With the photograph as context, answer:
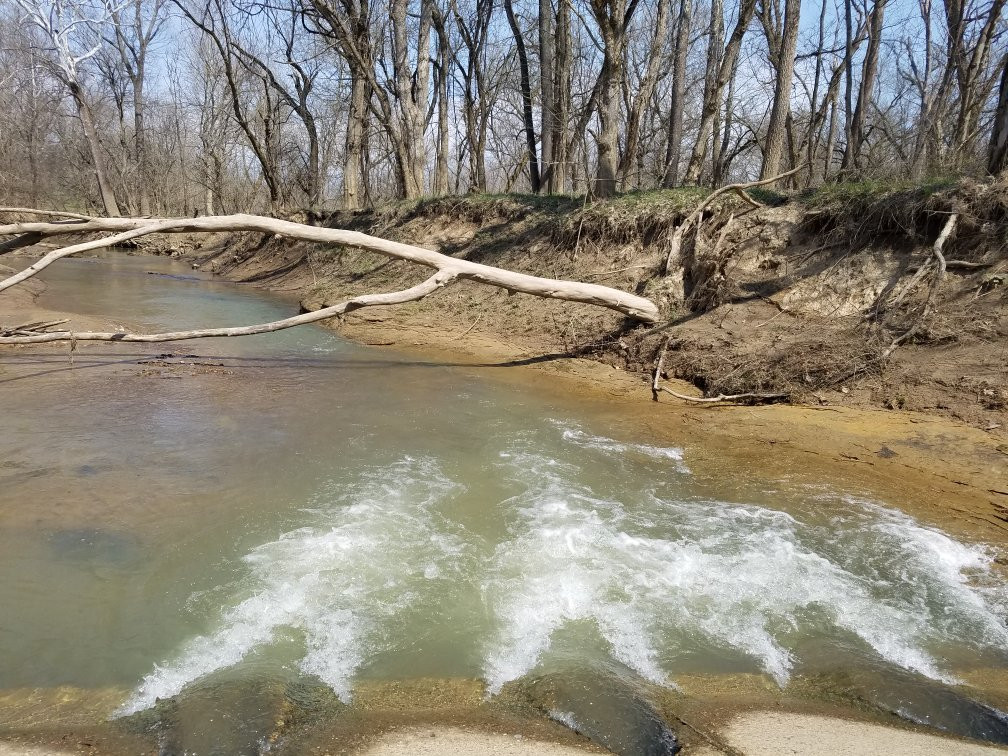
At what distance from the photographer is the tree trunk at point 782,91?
11180mm

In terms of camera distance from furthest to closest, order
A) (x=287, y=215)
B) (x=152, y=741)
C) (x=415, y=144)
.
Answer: (x=287, y=215) → (x=415, y=144) → (x=152, y=741)

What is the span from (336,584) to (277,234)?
5.45 m

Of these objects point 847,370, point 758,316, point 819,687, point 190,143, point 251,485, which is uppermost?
point 190,143

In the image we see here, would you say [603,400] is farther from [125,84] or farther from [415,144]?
[125,84]

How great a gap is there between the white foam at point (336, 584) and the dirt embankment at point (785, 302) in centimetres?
443

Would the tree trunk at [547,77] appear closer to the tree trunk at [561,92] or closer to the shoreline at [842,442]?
the tree trunk at [561,92]

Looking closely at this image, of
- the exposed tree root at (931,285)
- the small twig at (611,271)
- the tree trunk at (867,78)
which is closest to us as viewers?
the exposed tree root at (931,285)

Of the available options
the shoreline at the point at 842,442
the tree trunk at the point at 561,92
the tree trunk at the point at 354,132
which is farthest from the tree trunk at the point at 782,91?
the tree trunk at the point at 354,132

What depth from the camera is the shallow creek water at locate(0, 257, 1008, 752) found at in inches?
115

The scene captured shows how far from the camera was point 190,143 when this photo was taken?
3888cm

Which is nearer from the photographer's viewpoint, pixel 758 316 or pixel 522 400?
pixel 522 400

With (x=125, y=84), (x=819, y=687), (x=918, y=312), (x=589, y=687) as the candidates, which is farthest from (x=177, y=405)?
(x=125, y=84)

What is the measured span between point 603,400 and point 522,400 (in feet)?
3.25

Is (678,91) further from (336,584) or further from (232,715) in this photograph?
(232,715)
